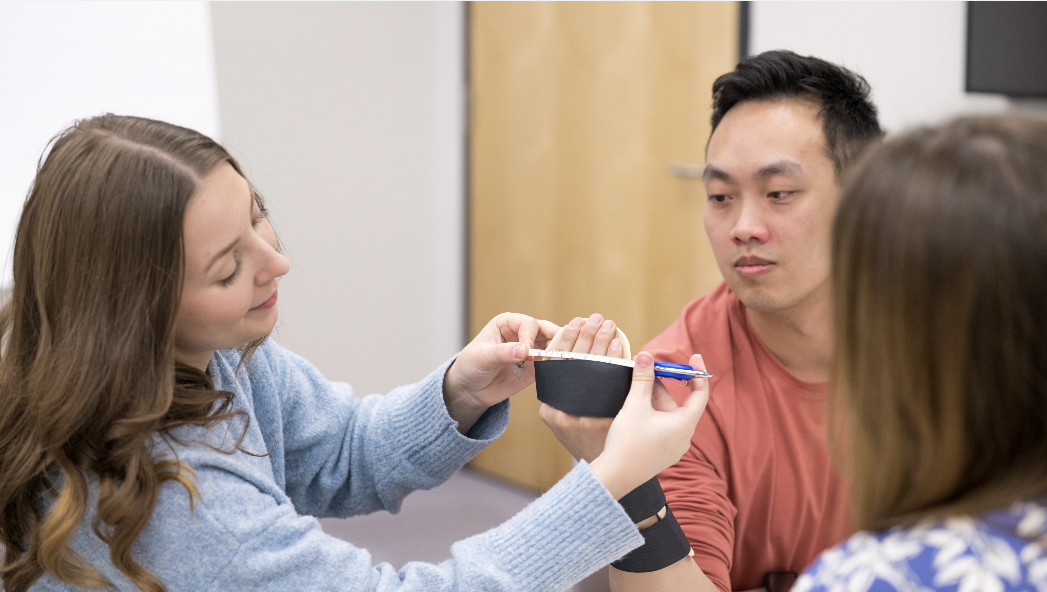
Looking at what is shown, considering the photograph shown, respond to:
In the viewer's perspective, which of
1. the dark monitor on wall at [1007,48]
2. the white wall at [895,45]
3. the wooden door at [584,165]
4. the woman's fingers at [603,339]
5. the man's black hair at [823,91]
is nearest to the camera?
the woman's fingers at [603,339]

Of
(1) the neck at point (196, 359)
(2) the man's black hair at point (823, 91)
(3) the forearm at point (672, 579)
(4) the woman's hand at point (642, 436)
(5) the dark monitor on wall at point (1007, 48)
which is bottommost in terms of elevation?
(3) the forearm at point (672, 579)

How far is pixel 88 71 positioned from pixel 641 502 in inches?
75.8

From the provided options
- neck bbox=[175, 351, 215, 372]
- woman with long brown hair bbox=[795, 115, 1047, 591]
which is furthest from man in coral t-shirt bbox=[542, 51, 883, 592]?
neck bbox=[175, 351, 215, 372]

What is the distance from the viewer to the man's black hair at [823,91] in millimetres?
1297

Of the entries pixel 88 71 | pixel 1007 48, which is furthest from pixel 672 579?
pixel 88 71

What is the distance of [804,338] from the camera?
1.34 m

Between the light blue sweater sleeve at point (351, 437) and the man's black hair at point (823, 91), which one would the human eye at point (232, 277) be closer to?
the light blue sweater sleeve at point (351, 437)

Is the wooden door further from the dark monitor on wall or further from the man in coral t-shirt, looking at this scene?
the man in coral t-shirt

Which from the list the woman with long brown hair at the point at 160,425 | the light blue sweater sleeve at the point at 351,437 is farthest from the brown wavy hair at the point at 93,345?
the light blue sweater sleeve at the point at 351,437

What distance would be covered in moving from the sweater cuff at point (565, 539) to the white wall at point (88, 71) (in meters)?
1.64

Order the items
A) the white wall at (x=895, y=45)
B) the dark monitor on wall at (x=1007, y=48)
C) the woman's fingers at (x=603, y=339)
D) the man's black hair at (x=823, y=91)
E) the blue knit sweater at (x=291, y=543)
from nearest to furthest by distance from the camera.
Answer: the blue knit sweater at (x=291, y=543) < the woman's fingers at (x=603, y=339) < the man's black hair at (x=823, y=91) < the dark monitor on wall at (x=1007, y=48) < the white wall at (x=895, y=45)

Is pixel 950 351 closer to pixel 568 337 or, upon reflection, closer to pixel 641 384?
pixel 641 384

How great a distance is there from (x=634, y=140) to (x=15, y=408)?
81.2 inches

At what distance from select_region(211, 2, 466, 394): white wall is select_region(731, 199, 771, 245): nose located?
6.37 ft
